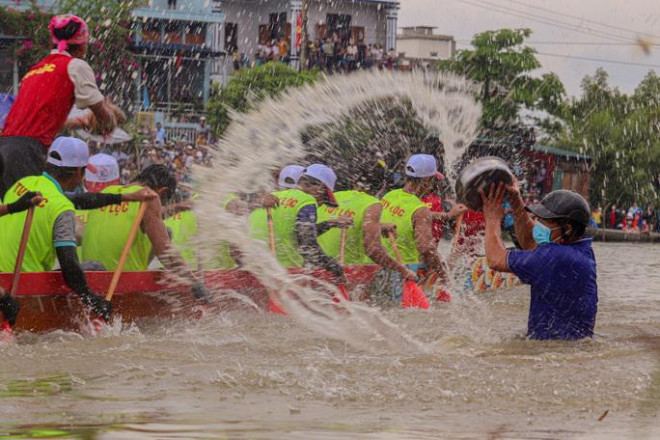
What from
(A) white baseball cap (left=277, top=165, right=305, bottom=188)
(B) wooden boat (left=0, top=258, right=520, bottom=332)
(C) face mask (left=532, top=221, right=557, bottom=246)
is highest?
(C) face mask (left=532, top=221, right=557, bottom=246)

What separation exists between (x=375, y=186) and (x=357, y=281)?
45.1 feet

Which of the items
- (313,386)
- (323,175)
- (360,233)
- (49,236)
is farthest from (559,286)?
(360,233)

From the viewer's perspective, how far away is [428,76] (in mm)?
14375

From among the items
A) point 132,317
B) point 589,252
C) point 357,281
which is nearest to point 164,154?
point 357,281

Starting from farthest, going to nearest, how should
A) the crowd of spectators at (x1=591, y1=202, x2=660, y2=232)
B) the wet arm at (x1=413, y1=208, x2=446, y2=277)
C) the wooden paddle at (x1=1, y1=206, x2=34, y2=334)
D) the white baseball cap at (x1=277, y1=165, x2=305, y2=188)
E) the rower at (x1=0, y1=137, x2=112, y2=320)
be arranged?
1. the crowd of spectators at (x1=591, y1=202, x2=660, y2=232)
2. the wet arm at (x1=413, y1=208, x2=446, y2=277)
3. the white baseball cap at (x1=277, y1=165, x2=305, y2=188)
4. the rower at (x1=0, y1=137, x2=112, y2=320)
5. the wooden paddle at (x1=1, y1=206, x2=34, y2=334)

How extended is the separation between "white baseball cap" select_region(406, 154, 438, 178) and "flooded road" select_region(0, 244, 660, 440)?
2.77 m

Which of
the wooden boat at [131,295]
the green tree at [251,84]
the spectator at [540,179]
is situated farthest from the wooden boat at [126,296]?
the spectator at [540,179]

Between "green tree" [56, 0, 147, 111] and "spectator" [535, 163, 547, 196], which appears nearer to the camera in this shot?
"green tree" [56, 0, 147, 111]

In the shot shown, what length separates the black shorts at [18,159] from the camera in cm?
887

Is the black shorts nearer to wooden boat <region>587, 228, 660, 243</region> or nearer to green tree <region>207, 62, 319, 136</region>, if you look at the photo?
green tree <region>207, 62, 319, 136</region>

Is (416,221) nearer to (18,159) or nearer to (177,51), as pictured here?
(18,159)

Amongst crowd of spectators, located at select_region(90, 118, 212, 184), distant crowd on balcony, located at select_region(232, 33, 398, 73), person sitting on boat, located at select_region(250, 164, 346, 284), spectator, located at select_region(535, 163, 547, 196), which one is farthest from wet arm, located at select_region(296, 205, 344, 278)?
distant crowd on balcony, located at select_region(232, 33, 398, 73)

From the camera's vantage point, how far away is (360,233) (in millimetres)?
11945

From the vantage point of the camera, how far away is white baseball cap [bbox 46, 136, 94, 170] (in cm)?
907
